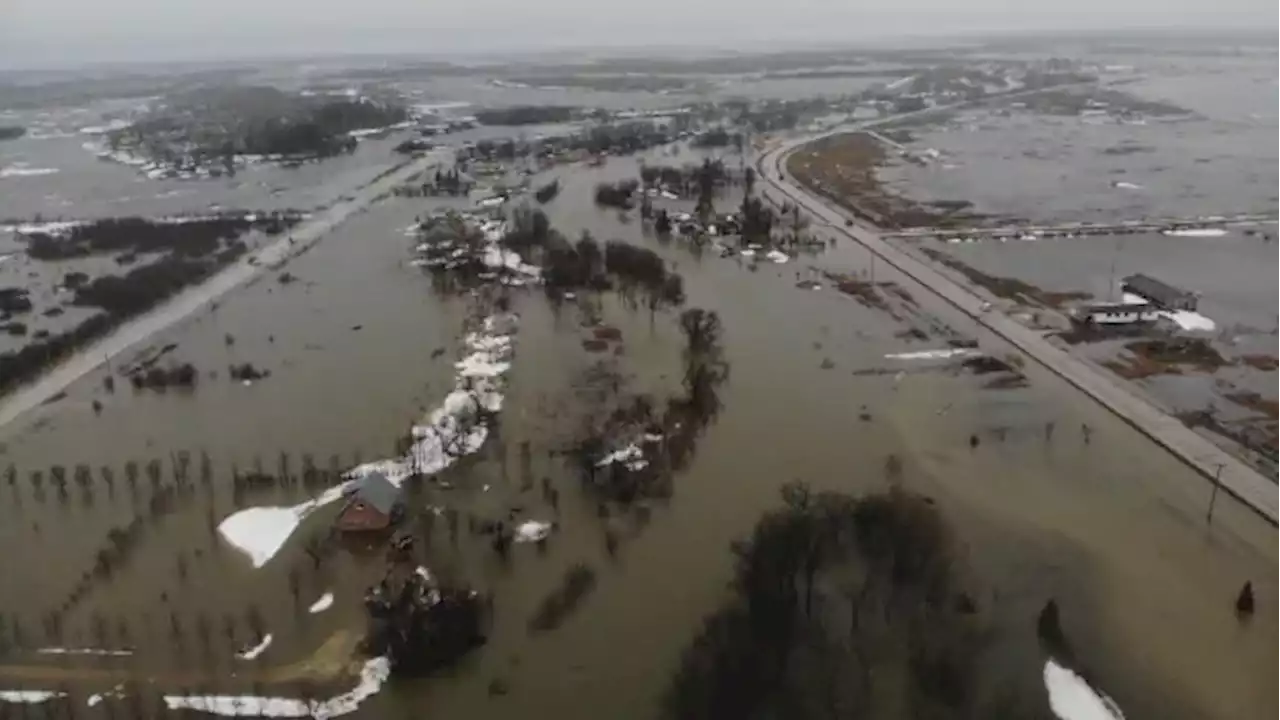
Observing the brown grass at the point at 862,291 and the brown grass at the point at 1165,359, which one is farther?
the brown grass at the point at 862,291

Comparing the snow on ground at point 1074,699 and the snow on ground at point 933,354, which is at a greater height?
the snow on ground at point 933,354

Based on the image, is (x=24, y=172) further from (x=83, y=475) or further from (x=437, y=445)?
(x=437, y=445)

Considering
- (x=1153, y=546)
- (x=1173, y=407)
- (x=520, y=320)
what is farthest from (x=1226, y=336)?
(x=520, y=320)

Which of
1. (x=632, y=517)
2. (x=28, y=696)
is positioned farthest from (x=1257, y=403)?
(x=28, y=696)

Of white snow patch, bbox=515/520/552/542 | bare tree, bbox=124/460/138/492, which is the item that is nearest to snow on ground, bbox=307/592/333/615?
white snow patch, bbox=515/520/552/542

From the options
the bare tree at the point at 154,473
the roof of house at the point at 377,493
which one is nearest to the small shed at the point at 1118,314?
the roof of house at the point at 377,493

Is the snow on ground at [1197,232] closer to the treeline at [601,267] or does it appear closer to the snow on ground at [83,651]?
the treeline at [601,267]
